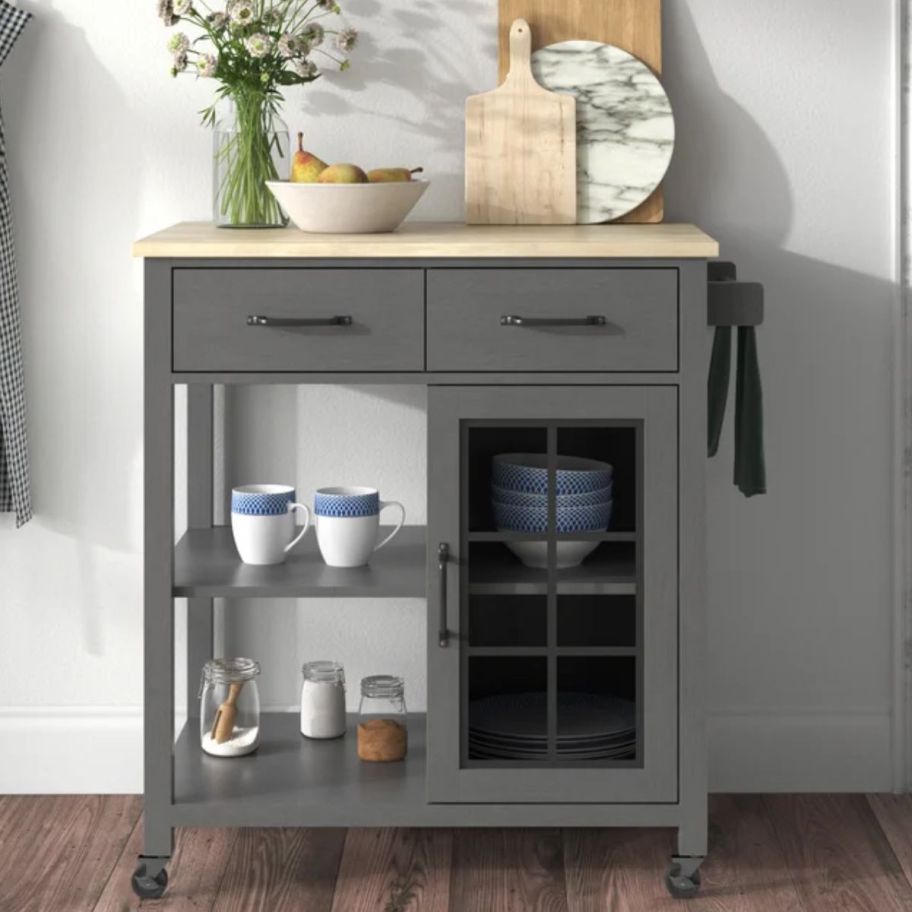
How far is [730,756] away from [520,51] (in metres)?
1.41

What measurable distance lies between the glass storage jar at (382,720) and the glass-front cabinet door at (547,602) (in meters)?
0.20

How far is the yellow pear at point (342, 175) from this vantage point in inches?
100.0

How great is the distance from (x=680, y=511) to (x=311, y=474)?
2.73ft

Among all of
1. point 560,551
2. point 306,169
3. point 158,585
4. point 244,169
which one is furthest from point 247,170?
point 560,551

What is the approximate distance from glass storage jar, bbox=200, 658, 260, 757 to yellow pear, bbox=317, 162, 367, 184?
2.88ft

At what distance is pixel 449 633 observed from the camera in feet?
8.30

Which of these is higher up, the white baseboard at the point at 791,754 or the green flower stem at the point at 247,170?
the green flower stem at the point at 247,170

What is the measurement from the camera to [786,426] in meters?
3.00

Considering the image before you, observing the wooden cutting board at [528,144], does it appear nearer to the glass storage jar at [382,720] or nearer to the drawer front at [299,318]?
the drawer front at [299,318]

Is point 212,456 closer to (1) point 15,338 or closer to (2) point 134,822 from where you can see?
(1) point 15,338

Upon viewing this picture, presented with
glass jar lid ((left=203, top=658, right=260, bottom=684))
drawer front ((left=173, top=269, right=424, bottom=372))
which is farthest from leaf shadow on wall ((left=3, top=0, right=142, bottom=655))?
drawer front ((left=173, top=269, right=424, bottom=372))

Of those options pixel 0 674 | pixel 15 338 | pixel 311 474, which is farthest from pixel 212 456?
pixel 0 674

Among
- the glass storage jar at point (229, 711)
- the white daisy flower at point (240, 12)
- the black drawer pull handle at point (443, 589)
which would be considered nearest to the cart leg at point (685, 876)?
the black drawer pull handle at point (443, 589)

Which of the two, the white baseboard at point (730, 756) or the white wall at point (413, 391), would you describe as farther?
the white baseboard at point (730, 756)
